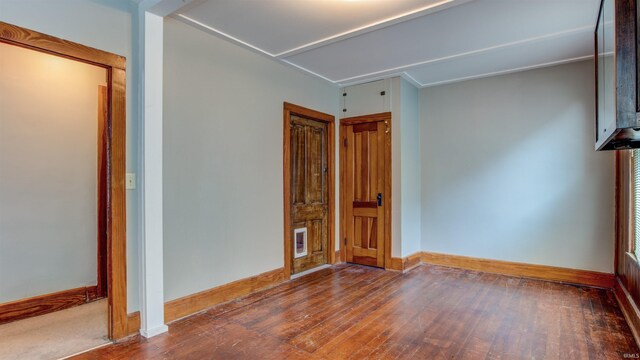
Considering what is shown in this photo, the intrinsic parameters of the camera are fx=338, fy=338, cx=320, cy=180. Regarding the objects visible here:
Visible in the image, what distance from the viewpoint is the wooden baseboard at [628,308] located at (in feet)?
8.52

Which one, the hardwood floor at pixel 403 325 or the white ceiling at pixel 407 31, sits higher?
the white ceiling at pixel 407 31

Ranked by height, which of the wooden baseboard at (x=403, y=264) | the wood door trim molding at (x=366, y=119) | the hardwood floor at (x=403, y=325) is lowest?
the hardwood floor at (x=403, y=325)

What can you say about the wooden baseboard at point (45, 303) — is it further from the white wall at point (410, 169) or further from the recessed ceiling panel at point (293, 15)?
the white wall at point (410, 169)

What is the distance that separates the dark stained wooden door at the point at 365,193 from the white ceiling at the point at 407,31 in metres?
0.96

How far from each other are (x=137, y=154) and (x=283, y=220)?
1873 millimetres

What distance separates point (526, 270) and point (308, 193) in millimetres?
2917

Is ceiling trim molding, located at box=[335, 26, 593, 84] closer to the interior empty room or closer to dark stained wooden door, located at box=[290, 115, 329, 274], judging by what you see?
the interior empty room

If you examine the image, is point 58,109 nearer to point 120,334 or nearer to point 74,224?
point 74,224

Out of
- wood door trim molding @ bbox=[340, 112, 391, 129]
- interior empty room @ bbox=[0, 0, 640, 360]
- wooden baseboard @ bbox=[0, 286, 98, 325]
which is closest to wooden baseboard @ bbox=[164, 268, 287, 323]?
interior empty room @ bbox=[0, 0, 640, 360]

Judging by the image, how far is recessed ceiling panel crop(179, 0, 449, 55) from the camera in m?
2.71

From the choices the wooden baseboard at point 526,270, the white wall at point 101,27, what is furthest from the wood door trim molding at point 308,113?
the wooden baseboard at point 526,270

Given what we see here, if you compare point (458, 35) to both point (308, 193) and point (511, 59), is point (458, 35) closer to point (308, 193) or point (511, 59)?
point (511, 59)

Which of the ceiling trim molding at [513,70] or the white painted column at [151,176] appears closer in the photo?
the white painted column at [151,176]

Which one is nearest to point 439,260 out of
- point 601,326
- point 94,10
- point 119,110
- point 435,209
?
point 435,209
